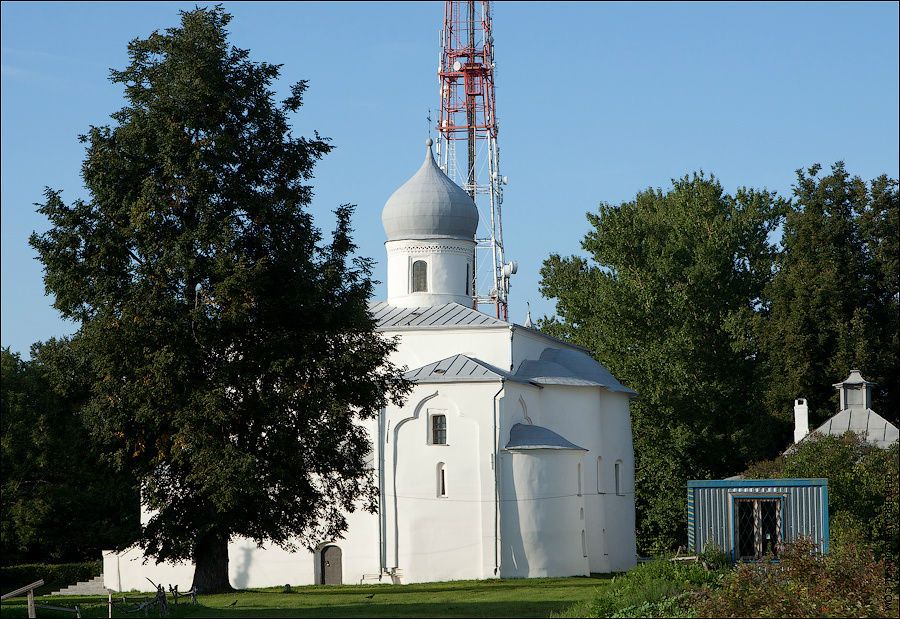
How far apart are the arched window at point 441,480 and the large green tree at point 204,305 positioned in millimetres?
7011

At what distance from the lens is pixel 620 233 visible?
42500mm

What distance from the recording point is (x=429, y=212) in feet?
112

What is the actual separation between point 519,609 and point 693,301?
2327cm

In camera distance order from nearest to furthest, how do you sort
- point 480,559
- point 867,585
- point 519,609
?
point 867,585
point 519,609
point 480,559

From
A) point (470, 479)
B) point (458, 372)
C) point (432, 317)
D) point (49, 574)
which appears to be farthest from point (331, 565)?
point (49, 574)

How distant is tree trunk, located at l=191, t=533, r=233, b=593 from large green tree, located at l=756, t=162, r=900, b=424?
→ 24.9 m

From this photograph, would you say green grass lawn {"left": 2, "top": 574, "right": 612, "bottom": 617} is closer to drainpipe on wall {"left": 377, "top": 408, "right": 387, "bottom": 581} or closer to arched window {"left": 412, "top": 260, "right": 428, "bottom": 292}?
drainpipe on wall {"left": 377, "top": 408, "right": 387, "bottom": 581}

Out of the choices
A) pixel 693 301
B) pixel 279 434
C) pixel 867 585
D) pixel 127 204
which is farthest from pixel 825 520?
pixel 693 301

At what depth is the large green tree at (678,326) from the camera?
3834 cm

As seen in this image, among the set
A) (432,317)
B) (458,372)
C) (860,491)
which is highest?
(432,317)

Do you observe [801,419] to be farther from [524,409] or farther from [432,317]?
[432,317]

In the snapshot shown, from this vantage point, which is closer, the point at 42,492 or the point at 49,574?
the point at 49,574

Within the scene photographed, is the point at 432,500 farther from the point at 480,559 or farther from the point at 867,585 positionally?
the point at 867,585

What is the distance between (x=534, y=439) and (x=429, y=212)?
8380 millimetres
